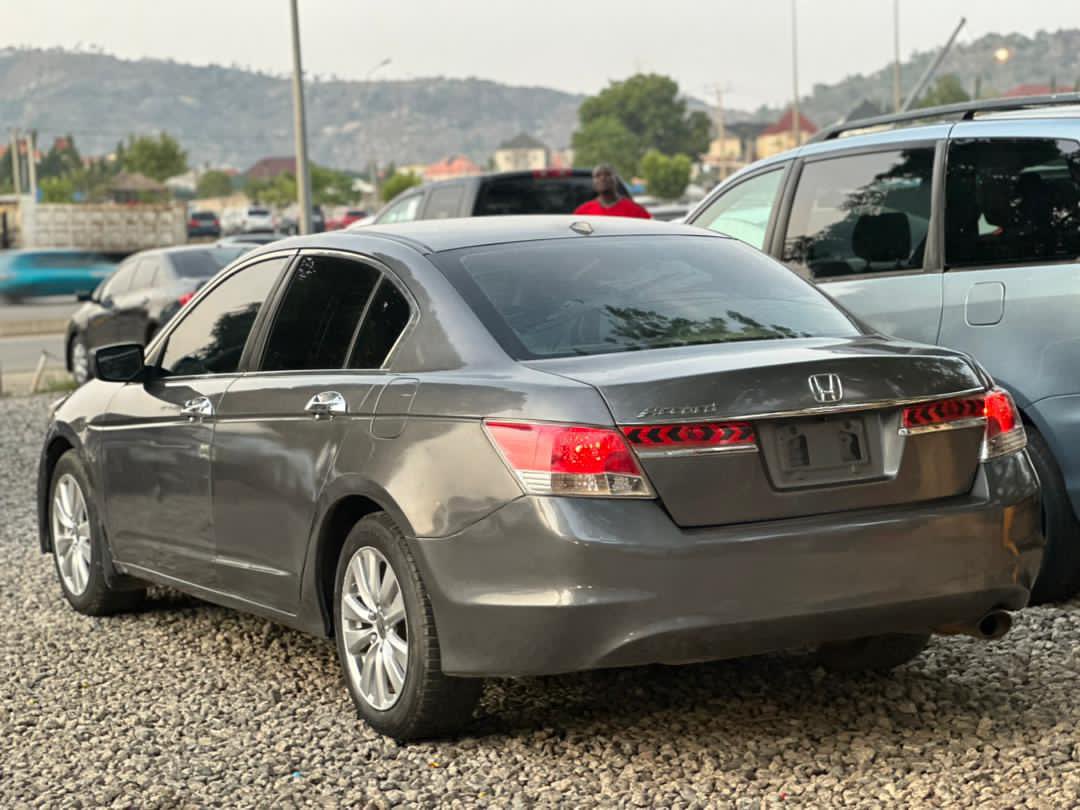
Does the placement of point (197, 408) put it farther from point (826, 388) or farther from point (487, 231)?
point (826, 388)

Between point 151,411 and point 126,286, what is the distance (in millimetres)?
14569

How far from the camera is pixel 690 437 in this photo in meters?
4.34

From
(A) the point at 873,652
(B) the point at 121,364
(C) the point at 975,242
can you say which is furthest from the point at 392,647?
(C) the point at 975,242

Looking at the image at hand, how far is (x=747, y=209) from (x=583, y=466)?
12.9 feet

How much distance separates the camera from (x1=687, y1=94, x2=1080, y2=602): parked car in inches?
244

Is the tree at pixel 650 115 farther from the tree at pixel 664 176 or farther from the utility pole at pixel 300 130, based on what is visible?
the utility pole at pixel 300 130

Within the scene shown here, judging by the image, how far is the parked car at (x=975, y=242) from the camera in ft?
20.4

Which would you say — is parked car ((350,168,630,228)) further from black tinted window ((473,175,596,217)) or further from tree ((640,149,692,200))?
tree ((640,149,692,200))

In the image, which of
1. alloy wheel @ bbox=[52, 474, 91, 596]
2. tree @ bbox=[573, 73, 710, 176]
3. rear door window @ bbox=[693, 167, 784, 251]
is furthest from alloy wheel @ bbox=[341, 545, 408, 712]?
tree @ bbox=[573, 73, 710, 176]

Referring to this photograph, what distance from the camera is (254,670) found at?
6.14 meters

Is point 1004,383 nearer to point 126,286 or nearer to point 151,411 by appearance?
point 151,411

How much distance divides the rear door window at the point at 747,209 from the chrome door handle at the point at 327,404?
281 centimetres

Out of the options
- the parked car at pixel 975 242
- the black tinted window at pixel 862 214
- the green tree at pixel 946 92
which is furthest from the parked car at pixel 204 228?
the parked car at pixel 975 242

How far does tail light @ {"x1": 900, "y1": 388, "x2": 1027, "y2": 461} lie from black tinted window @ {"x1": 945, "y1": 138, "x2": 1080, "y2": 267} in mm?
1585
